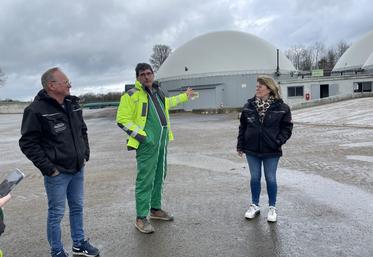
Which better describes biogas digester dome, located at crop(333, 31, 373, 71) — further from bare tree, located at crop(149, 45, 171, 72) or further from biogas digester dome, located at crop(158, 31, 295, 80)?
bare tree, located at crop(149, 45, 171, 72)

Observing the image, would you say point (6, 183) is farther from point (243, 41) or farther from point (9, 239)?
point (243, 41)

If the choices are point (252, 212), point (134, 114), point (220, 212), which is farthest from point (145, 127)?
point (252, 212)

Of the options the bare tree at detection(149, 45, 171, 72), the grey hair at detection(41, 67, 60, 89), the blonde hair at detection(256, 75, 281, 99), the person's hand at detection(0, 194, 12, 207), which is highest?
the bare tree at detection(149, 45, 171, 72)

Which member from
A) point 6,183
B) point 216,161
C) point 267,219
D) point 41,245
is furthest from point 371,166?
point 6,183

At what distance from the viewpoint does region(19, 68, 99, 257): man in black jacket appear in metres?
3.51

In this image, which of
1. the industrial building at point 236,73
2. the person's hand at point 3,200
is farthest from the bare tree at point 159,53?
the person's hand at point 3,200

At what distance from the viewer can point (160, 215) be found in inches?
199

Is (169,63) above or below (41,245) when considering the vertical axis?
above

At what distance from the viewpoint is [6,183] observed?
2803 millimetres

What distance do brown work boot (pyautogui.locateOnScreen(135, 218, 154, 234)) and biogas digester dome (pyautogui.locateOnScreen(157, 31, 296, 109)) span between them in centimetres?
4361

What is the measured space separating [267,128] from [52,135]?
8.75 ft

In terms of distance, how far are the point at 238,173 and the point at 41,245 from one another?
4.54 metres

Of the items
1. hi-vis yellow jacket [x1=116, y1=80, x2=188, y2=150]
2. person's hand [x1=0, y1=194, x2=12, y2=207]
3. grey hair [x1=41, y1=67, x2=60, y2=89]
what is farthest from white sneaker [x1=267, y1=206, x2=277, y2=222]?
person's hand [x1=0, y1=194, x2=12, y2=207]

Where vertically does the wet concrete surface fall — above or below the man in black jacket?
below
